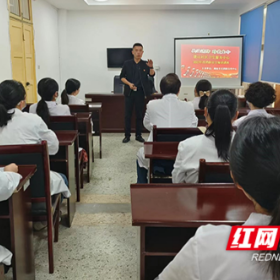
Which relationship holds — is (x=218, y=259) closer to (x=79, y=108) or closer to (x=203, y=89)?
(x=203, y=89)

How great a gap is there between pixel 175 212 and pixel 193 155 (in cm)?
66

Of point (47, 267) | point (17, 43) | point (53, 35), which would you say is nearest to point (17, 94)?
point (47, 267)

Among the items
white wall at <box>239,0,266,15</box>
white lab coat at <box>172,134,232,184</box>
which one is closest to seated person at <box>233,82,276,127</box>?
white lab coat at <box>172,134,232,184</box>

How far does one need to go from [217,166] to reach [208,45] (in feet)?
21.0

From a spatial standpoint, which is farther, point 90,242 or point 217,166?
point 90,242

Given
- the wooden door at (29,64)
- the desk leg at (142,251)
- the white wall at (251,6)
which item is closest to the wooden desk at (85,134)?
Result: the desk leg at (142,251)

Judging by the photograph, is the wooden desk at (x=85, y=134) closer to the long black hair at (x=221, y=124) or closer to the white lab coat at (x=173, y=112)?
the white lab coat at (x=173, y=112)

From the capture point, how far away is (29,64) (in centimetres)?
586

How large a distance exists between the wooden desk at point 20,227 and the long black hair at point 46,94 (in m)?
1.18

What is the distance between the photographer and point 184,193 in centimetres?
134

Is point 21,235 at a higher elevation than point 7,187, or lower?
lower

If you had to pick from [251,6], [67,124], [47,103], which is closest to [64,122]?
[67,124]

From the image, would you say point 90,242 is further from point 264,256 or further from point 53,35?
point 53,35

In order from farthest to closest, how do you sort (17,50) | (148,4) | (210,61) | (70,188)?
(210,61) → (148,4) → (17,50) → (70,188)
